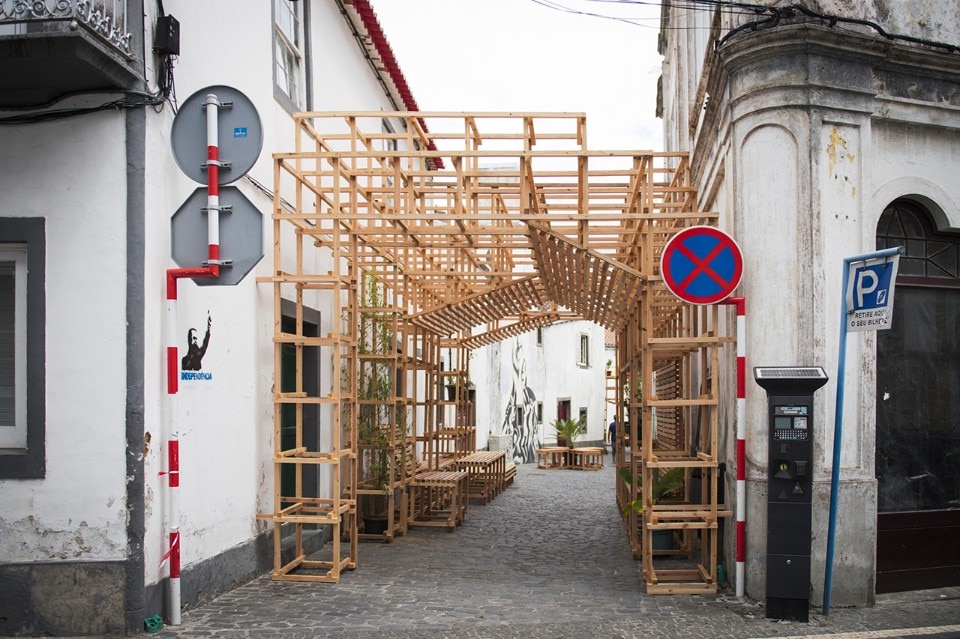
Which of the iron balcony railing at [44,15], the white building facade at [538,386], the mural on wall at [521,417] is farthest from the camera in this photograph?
the mural on wall at [521,417]

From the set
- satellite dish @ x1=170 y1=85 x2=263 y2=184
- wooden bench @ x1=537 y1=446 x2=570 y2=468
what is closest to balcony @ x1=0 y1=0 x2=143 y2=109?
satellite dish @ x1=170 y1=85 x2=263 y2=184

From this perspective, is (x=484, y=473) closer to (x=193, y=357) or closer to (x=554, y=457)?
(x=193, y=357)

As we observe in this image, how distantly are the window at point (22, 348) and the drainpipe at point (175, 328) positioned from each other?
2.83 ft

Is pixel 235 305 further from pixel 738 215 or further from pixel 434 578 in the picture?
pixel 738 215

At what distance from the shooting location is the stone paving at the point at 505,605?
693 centimetres

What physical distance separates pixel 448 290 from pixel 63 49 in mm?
8552

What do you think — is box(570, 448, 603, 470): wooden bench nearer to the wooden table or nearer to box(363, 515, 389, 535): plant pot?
the wooden table

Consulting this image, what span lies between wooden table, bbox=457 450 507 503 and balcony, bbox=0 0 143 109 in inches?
408

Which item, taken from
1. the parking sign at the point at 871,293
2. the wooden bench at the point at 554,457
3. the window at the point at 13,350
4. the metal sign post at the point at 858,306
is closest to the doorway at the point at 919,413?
the metal sign post at the point at 858,306

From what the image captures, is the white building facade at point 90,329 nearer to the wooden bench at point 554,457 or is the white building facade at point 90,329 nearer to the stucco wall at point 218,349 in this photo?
the stucco wall at point 218,349

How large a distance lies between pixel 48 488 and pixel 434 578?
150 inches

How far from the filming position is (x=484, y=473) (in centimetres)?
1702

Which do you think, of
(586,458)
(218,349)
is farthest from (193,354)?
(586,458)

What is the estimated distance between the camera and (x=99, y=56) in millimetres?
6293
